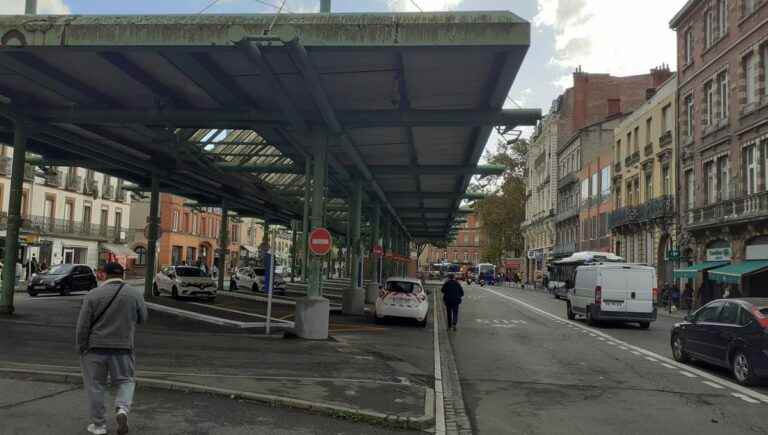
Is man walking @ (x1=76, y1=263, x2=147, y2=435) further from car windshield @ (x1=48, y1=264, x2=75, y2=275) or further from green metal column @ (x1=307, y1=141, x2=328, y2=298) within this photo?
car windshield @ (x1=48, y1=264, x2=75, y2=275)

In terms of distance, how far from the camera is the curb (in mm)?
7293

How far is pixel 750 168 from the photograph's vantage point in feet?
98.9

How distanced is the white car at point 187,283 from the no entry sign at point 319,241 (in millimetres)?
13412

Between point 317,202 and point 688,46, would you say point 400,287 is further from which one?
point 688,46

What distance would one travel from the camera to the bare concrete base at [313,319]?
15.1 meters

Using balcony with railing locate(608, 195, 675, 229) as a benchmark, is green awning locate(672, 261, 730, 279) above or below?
below

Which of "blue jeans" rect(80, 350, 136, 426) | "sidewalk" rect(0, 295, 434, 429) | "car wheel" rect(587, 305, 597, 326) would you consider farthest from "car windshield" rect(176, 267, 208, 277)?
"blue jeans" rect(80, 350, 136, 426)

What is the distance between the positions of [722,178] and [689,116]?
5475mm

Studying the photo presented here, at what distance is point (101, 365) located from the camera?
6078mm

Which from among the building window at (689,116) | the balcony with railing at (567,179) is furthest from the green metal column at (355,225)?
the balcony with railing at (567,179)

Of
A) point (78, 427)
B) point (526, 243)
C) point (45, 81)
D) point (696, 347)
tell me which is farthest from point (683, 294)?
point (526, 243)

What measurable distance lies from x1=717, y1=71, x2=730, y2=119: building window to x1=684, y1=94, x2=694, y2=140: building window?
3.09 m

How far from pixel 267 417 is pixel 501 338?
11.3 m

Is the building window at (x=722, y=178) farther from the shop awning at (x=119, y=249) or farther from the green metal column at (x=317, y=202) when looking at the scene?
the shop awning at (x=119, y=249)
